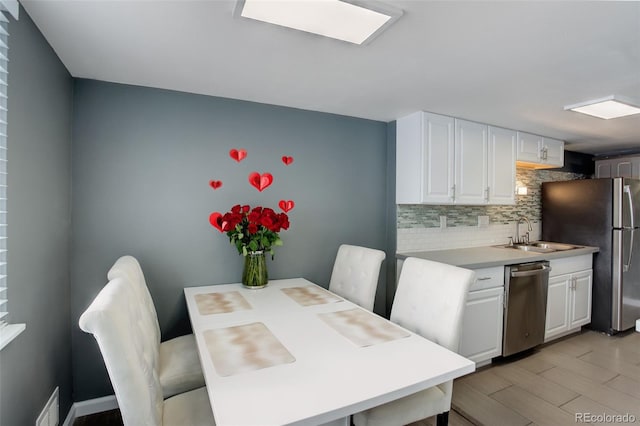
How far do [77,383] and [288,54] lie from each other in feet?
7.69

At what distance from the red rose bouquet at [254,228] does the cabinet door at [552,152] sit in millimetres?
3111

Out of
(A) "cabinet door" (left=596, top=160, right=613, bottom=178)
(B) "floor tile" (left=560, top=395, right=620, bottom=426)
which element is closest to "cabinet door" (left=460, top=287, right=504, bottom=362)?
(B) "floor tile" (left=560, top=395, right=620, bottom=426)

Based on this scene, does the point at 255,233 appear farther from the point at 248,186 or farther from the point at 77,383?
the point at 77,383

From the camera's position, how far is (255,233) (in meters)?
2.10

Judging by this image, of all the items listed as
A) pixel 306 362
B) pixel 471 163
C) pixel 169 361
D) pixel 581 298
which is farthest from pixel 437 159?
pixel 169 361

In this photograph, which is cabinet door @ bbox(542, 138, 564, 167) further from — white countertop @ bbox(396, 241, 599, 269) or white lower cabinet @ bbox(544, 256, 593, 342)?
white lower cabinet @ bbox(544, 256, 593, 342)

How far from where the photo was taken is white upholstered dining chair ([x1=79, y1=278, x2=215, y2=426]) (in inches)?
35.6

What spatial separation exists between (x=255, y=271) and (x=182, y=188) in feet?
2.52

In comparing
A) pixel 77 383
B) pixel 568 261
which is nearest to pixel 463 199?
pixel 568 261

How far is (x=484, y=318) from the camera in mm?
2613

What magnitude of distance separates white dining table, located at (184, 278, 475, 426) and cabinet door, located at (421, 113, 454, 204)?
56.3 inches

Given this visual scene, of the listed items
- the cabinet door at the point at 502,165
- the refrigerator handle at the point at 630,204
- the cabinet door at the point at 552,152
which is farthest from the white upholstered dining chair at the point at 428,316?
the refrigerator handle at the point at 630,204

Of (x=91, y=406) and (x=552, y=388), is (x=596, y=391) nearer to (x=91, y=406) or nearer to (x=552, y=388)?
(x=552, y=388)

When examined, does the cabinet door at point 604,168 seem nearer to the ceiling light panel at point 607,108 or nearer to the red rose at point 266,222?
the ceiling light panel at point 607,108
